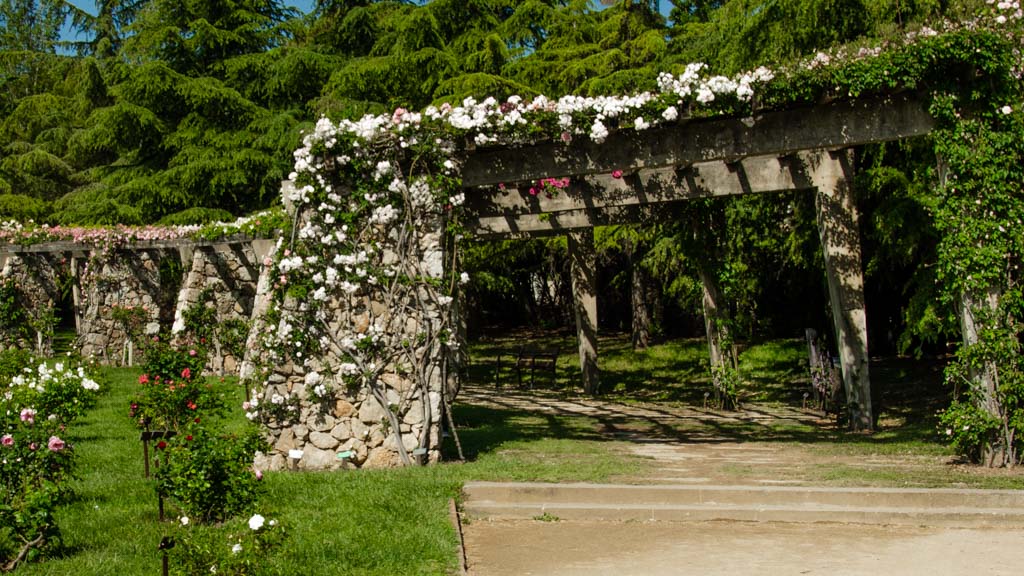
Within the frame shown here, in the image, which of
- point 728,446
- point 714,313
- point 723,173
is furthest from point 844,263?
point 714,313

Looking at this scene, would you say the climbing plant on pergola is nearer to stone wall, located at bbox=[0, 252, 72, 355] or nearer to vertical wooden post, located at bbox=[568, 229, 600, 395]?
vertical wooden post, located at bbox=[568, 229, 600, 395]

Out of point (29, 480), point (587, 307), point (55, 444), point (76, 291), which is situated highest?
point (76, 291)

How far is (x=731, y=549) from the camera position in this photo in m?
5.68

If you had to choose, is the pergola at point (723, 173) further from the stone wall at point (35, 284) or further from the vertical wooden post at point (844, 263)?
the stone wall at point (35, 284)

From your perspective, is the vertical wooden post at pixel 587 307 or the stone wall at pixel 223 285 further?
the vertical wooden post at pixel 587 307

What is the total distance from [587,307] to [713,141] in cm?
834

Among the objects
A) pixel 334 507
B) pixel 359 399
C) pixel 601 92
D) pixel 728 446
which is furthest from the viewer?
pixel 601 92

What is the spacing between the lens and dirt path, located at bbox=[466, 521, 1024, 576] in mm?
5188

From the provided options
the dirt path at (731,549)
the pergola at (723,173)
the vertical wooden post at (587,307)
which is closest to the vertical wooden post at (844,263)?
the pergola at (723,173)

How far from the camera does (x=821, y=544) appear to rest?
18.9ft

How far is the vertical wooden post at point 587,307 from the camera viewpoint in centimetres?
1662

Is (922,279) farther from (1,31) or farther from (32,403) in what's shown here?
(1,31)

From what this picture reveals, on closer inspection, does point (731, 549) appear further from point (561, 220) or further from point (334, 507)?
point (561, 220)

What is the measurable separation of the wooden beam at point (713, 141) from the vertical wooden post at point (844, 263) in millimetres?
2360
